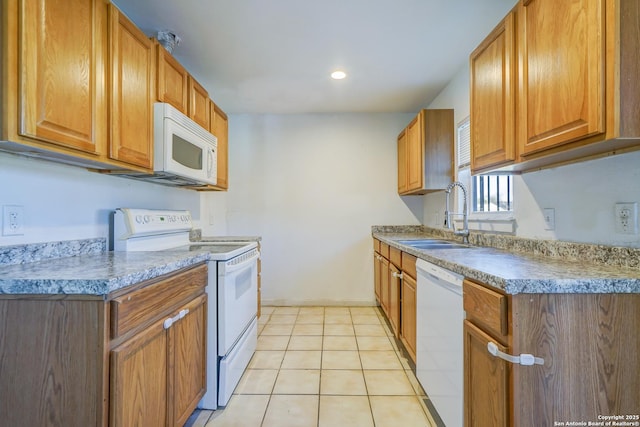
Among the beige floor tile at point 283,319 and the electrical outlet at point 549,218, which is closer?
the electrical outlet at point 549,218

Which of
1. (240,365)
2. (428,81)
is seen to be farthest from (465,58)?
(240,365)

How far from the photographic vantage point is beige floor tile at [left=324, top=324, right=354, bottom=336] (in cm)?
292

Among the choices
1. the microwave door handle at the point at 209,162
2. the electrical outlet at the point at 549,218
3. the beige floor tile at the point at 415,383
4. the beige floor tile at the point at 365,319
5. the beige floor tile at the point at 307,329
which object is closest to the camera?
the electrical outlet at the point at 549,218

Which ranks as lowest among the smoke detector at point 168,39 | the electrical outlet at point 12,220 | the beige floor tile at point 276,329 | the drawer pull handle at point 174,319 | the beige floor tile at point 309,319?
the beige floor tile at point 276,329

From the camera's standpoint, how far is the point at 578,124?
3.53 ft

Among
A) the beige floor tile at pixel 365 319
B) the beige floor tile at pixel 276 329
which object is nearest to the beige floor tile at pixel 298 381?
the beige floor tile at pixel 276 329

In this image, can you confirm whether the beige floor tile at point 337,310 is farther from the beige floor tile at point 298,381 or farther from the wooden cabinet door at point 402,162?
the wooden cabinet door at point 402,162

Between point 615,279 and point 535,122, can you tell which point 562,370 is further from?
point 535,122

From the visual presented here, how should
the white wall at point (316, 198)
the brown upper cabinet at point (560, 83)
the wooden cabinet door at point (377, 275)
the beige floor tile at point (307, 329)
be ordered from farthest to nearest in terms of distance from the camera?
the white wall at point (316, 198)
the wooden cabinet door at point (377, 275)
the beige floor tile at point (307, 329)
the brown upper cabinet at point (560, 83)

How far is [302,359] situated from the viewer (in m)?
2.39

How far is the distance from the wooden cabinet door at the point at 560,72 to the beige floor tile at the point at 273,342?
2294mm

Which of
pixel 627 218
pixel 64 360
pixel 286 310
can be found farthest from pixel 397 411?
pixel 286 310

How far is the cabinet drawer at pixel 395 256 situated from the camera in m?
2.44

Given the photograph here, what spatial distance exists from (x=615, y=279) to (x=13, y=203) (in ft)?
7.43
